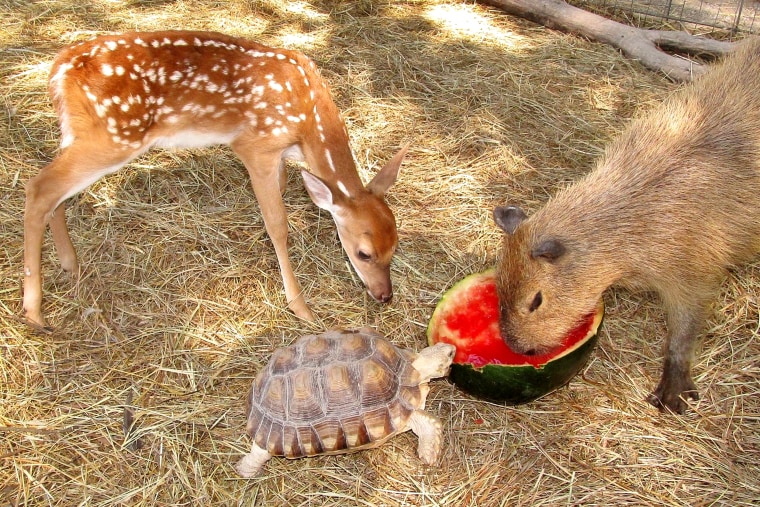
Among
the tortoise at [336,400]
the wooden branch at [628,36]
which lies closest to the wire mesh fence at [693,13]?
the wooden branch at [628,36]

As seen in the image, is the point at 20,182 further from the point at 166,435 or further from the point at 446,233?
the point at 446,233

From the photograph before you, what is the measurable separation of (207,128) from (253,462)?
92.4 inches

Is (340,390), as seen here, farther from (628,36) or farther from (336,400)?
(628,36)

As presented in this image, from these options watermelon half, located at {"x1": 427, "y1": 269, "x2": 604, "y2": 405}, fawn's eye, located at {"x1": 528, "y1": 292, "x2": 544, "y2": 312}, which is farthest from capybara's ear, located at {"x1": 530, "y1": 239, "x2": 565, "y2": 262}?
watermelon half, located at {"x1": 427, "y1": 269, "x2": 604, "y2": 405}

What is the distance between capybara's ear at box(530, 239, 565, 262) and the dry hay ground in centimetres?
93

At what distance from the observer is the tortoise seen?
330cm

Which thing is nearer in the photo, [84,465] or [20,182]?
[84,465]

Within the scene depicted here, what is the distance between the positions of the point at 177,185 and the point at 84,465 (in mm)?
2487

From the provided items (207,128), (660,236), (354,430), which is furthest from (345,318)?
(660,236)

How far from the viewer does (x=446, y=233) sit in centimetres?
502

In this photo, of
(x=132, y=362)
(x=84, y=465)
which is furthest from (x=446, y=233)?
(x=84, y=465)

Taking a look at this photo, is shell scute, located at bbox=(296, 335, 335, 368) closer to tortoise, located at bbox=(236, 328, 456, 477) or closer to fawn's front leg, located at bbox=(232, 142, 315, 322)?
tortoise, located at bbox=(236, 328, 456, 477)

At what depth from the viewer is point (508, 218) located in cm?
413

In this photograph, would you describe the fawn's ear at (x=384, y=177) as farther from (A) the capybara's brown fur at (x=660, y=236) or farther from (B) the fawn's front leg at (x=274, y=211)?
(A) the capybara's brown fur at (x=660, y=236)
